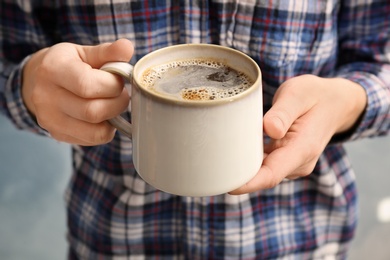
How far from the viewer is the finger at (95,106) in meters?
0.54

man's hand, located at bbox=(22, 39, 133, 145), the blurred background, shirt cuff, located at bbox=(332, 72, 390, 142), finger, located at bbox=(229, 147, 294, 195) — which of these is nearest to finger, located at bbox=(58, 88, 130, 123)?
man's hand, located at bbox=(22, 39, 133, 145)

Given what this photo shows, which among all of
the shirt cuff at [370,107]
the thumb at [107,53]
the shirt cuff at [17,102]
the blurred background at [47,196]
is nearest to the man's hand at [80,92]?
the thumb at [107,53]

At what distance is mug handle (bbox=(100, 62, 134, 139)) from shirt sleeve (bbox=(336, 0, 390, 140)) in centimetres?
34

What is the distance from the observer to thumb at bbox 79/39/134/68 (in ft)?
1.73

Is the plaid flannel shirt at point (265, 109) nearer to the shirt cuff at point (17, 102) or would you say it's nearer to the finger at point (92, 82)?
the shirt cuff at point (17, 102)

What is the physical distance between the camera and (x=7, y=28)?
2.52ft

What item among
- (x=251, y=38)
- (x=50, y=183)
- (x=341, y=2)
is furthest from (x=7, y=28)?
(x=50, y=183)

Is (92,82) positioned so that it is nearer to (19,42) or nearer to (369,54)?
(19,42)

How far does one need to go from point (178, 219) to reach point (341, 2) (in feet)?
1.25

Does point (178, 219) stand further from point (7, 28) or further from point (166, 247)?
point (7, 28)

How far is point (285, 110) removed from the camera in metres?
0.57

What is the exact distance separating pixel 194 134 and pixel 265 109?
30 cm

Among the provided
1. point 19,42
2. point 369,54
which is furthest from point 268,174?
point 19,42

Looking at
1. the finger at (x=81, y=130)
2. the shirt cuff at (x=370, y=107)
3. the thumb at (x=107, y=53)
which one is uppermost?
the thumb at (x=107, y=53)
